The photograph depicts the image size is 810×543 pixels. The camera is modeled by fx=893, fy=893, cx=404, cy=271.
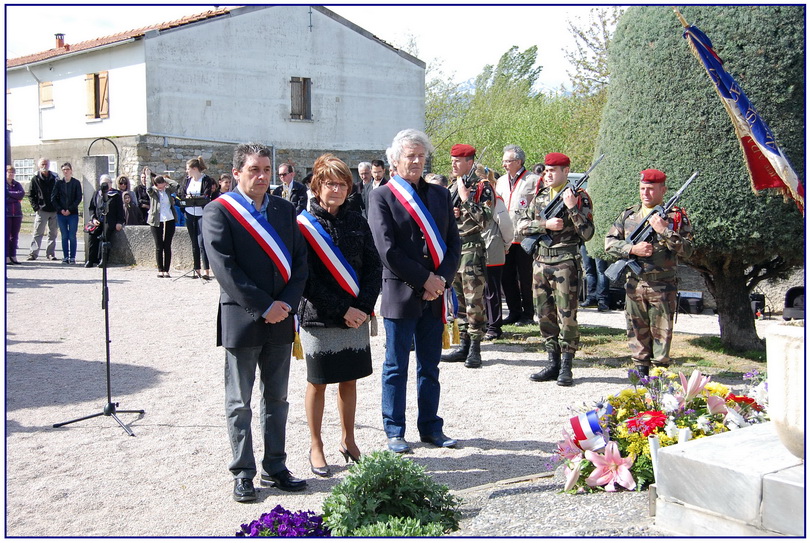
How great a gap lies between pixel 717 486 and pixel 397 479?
1.46 meters

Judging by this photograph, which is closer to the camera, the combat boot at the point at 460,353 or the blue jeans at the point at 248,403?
the blue jeans at the point at 248,403

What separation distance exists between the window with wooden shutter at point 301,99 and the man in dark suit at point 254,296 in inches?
1148

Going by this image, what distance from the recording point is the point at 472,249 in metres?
8.73

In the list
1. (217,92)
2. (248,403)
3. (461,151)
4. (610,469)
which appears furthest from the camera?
(217,92)

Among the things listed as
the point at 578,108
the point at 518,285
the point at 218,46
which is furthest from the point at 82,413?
the point at 218,46

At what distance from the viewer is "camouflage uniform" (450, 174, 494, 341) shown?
8.65m

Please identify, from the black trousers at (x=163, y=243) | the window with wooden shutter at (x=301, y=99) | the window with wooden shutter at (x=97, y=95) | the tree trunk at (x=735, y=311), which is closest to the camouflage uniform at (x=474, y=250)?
the tree trunk at (x=735, y=311)

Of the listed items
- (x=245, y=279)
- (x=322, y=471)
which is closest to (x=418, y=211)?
(x=245, y=279)

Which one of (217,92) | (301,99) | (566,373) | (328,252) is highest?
(301,99)

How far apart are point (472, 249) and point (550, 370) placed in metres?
1.45

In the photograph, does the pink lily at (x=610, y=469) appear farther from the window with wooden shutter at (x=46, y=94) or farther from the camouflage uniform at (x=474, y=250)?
the window with wooden shutter at (x=46, y=94)

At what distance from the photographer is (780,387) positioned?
12.2 ft

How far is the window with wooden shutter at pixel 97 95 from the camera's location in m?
31.4

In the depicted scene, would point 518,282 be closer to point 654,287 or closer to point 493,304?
point 493,304
